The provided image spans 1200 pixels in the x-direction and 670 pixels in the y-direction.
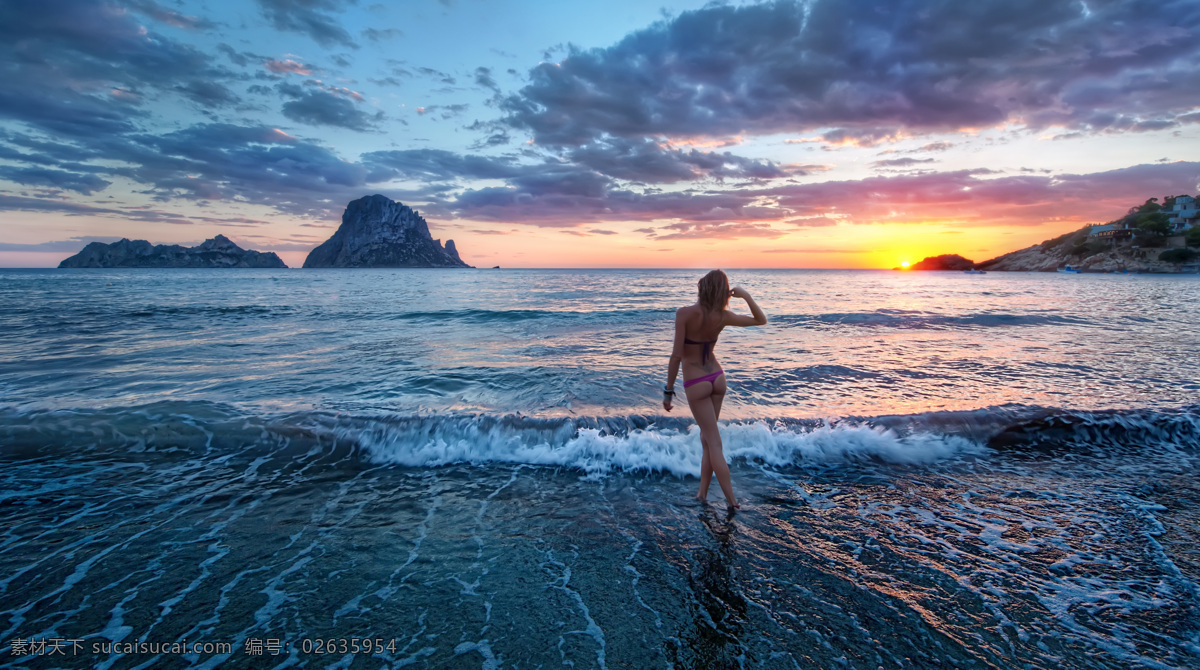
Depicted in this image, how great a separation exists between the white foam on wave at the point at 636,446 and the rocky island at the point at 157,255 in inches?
7191

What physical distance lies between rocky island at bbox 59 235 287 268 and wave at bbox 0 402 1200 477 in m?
179

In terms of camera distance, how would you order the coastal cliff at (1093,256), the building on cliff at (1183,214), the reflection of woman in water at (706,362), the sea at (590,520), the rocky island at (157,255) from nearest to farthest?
the sea at (590,520), the reflection of woman in water at (706,362), the coastal cliff at (1093,256), the building on cliff at (1183,214), the rocky island at (157,255)

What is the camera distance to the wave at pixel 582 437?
714cm

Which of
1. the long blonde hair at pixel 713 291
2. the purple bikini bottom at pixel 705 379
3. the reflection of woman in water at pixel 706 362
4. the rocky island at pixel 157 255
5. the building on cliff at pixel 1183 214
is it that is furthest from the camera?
the rocky island at pixel 157 255

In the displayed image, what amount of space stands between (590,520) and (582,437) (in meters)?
2.33

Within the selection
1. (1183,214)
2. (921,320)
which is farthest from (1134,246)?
(921,320)

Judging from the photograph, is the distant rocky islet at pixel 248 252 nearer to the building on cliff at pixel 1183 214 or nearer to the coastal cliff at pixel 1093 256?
the coastal cliff at pixel 1093 256

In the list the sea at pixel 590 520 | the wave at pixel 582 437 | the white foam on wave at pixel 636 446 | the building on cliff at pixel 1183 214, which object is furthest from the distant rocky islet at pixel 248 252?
the building on cliff at pixel 1183 214

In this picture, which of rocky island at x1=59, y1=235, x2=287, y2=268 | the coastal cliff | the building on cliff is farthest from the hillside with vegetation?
rocky island at x1=59, y1=235, x2=287, y2=268

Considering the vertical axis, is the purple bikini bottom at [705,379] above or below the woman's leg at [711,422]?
above

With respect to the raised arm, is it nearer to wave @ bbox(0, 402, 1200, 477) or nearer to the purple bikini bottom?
the purple bikini bottom

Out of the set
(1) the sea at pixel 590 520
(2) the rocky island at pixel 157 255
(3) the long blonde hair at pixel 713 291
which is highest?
(2) the rocky island at pixel 157 255

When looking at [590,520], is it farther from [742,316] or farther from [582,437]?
[742,316]

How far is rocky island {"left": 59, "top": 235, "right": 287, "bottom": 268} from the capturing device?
472 feet
